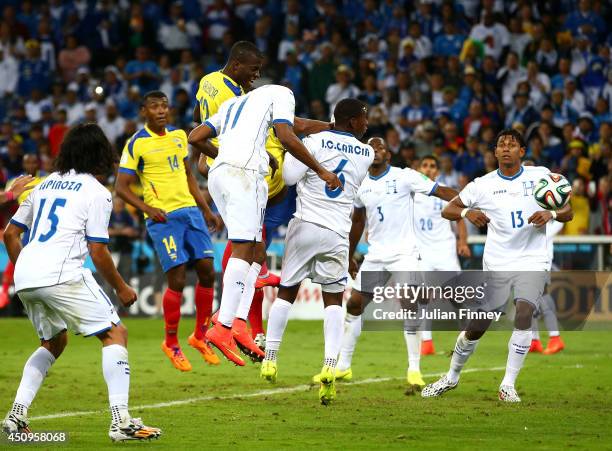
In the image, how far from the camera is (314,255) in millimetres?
11406

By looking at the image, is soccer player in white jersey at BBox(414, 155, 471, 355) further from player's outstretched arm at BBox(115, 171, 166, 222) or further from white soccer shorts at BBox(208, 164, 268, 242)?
white soccer shorts at BBox(208, 164, 268, 242)

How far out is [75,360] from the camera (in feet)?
52.2

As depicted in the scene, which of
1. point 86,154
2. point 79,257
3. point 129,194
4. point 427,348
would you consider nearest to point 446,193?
point 129,194

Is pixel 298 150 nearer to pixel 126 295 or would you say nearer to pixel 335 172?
pixel 335 172

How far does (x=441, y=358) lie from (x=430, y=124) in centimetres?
776

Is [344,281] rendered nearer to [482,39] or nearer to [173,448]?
[173,448]

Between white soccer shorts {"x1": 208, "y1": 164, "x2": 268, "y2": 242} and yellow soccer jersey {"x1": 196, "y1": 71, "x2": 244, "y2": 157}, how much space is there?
987mm

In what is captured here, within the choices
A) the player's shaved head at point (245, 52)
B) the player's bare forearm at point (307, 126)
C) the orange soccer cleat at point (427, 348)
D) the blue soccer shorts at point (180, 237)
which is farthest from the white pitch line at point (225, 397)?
the player's shaved head at point (245, 52)

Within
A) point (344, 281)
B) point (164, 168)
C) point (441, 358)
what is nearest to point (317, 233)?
point (344, 281)

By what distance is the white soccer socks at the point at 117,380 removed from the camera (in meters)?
8.71

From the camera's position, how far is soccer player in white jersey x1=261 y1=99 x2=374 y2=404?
36.7 ft

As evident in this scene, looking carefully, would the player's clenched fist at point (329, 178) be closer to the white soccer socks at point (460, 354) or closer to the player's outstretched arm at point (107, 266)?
the white soccer socks at point (460, 354)

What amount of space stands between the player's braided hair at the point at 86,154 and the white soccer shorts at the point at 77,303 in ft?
2.51

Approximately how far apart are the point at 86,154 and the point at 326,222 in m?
3.16
